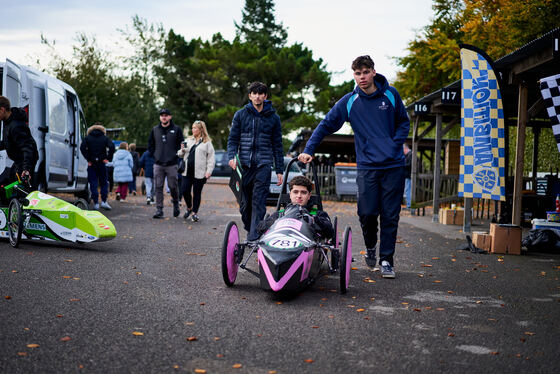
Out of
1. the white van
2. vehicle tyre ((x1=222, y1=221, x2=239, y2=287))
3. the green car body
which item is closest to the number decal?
vehicle tyre ((x1=222, y1=221, x2=239, y2=287))

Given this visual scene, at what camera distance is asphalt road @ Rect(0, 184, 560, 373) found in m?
3.24

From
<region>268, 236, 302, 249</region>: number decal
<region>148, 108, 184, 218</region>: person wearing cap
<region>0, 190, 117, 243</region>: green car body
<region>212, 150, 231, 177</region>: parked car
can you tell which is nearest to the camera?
<region>268, 236, 302, 249</region>: number decal

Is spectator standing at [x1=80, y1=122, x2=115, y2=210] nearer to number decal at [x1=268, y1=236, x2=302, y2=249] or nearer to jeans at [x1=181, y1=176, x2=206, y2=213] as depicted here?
jeans at [x1=181, y1=176, x2=206, y2=213]

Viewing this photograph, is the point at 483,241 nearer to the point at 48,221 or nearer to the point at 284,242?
the point at 284,242

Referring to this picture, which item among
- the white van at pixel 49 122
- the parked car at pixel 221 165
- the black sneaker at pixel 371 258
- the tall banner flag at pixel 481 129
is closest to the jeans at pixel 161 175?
the white van at pixel 49 122

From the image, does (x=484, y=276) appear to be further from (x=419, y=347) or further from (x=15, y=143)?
(x=15, y=143)

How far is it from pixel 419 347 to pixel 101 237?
4498 millimetres

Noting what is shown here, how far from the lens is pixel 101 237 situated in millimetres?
6953

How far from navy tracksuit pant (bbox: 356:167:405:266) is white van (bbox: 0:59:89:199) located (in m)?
4.84

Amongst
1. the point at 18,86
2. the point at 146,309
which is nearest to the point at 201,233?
the point at 18,86

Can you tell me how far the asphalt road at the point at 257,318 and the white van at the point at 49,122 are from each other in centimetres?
305

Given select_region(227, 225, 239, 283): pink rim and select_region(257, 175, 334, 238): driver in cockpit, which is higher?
select_region(257, 175, 334, 238): driver in cockpit

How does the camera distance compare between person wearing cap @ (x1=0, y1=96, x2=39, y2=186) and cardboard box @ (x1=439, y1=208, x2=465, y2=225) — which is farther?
cardboard box @ (x1=439, y1=208, x2=465, y2=225)

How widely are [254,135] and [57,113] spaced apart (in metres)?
5.12
